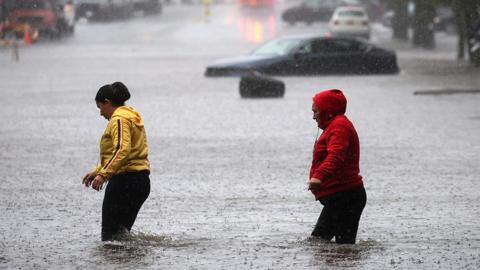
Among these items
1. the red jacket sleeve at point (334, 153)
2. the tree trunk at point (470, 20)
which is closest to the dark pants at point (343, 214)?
the red jacket sleeve at point (334, 153)

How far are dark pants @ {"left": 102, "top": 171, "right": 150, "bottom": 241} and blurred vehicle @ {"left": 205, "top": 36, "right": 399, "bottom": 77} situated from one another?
78.2 ft

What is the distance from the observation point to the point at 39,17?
186 feet

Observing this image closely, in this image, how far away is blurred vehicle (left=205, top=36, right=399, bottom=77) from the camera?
1323 inches

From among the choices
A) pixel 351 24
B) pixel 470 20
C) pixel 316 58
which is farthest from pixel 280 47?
pixel 351 24

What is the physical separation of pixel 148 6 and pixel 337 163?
246 ft

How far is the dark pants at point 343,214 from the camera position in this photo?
9414 mm

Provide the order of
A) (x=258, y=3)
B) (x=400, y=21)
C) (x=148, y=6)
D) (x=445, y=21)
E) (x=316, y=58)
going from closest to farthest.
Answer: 1. (x=316, y=58)
2. (x=400, y=21)
3. (x=445, y=21)
4. (x=148, y=6)
5. (x=258, y=3)

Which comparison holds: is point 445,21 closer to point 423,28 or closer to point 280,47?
point 423,28

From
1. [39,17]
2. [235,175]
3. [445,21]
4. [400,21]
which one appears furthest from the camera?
[445,21]

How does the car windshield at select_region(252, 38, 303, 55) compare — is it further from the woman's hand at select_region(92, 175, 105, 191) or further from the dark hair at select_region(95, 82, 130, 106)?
the woman's hand at select_region(92, 175, 105, 191)

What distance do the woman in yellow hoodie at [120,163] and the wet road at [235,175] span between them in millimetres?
266

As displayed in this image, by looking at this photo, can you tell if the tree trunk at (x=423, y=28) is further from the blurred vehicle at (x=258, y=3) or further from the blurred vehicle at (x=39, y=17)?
the blurred vehicle at (x=258, y=3)

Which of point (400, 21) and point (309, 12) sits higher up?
point (400, 21)

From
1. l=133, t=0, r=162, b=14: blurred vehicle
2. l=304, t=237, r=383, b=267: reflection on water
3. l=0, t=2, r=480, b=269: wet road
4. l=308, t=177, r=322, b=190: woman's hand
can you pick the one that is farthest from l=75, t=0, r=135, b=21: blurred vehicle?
l=308, t=177, r=322, b=190: woman's hand
